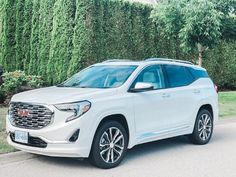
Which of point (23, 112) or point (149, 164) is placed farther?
point (149, 164)

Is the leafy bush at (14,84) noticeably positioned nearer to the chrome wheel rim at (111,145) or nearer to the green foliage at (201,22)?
the green foliage at (201,22)

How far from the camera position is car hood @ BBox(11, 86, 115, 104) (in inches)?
273

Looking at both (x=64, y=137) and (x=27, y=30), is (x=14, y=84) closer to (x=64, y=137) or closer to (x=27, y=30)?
(x=27, y=30)

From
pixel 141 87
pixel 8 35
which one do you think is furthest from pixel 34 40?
pixel 141 87

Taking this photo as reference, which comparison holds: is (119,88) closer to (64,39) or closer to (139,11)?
(64,39)

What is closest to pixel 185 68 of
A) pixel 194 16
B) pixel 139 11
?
pixel 194 16

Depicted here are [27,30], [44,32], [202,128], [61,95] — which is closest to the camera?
[61,95]

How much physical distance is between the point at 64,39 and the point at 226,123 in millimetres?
6900

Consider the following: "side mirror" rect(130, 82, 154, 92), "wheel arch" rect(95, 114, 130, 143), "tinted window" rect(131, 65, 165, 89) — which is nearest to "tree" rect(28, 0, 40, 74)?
"tinted window" rect(131, 65, 165, 89)

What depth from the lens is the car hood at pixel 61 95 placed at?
6.92 m

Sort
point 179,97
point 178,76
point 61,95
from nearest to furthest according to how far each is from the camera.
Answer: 1. point 61,95
2. point 179,97
3. point 178,76

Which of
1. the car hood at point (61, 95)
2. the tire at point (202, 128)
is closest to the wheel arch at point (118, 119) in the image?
the car hood at point (61, 95)

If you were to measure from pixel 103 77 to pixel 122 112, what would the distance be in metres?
1.06

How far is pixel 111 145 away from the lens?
7.21 metres
